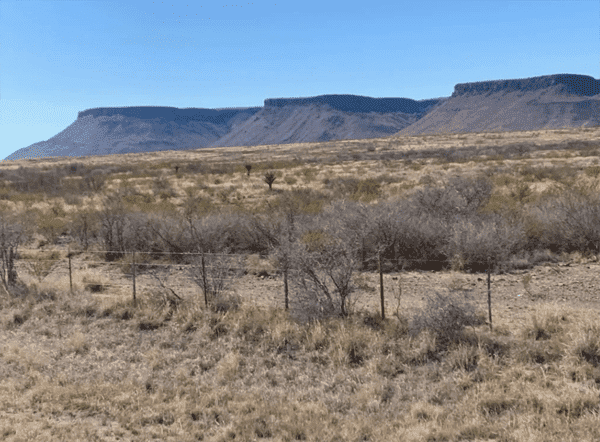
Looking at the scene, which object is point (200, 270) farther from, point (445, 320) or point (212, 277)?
point (445, 320)

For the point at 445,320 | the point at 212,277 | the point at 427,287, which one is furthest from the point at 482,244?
the point at 212,277

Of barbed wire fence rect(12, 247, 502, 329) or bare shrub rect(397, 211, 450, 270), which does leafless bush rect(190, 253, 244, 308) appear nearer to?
barbed wire fence rect(12, 247, 502, 329)

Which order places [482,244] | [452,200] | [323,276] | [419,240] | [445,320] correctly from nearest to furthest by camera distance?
[445,320], [323,276], [482,244], [419,240], [452,200]

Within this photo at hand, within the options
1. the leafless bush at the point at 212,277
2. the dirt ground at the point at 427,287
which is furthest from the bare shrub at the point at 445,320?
the leafless bush at the point at 212,277

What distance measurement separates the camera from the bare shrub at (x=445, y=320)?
26.2 ft

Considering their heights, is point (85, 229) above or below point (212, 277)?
above

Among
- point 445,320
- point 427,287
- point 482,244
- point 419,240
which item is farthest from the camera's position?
point 419,240

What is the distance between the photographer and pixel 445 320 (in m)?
8.12

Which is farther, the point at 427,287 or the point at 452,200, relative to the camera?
the point at 452,200

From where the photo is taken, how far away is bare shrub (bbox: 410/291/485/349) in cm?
799

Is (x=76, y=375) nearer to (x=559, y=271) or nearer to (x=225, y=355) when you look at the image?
(x=225, y=355)

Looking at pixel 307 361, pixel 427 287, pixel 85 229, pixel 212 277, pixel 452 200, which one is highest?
pixel 452 200

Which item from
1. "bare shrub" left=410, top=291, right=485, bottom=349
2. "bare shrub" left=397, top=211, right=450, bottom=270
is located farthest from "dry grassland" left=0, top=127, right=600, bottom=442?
"bare shrub" left=397, top=211, right=450, bottom=270

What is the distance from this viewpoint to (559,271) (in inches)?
445
